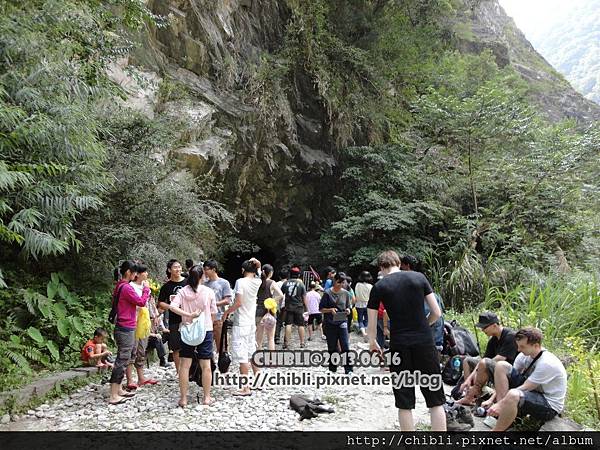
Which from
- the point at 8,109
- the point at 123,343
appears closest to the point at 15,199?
the point at 8,109

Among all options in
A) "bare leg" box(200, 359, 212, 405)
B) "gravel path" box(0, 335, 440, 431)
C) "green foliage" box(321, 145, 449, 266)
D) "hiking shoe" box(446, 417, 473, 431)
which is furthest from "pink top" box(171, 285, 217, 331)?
"green foliage" box(321, 145, 449, 266)

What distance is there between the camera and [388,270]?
11.5 ft

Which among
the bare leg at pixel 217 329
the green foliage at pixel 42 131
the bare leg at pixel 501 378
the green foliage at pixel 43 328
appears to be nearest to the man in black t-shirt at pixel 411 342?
the bare leg at pixel 501 378

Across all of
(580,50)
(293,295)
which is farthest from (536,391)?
(580,50)

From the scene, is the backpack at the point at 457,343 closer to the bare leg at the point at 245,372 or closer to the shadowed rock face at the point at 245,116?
the bare leg at the point at 245,372

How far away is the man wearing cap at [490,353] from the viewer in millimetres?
4148

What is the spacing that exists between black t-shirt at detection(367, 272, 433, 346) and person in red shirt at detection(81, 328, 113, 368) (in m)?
4.02

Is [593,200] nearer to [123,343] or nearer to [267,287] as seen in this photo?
[267,287]

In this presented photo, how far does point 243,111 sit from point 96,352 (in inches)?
316

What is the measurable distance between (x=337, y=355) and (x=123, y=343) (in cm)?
287

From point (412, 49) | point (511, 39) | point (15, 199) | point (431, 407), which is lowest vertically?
point (431, 407)

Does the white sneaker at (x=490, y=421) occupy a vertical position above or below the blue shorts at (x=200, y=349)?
below

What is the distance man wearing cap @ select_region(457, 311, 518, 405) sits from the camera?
13.6 ft

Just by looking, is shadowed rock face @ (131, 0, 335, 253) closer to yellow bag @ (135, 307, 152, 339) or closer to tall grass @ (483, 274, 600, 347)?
yellow bag @ (135, 307, 152, 339)
